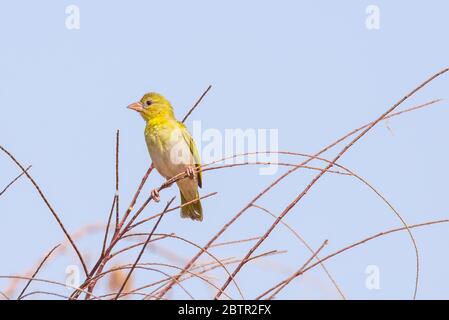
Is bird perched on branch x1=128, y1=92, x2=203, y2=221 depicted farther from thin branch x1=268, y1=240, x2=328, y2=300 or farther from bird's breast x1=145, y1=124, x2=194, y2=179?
thin branch x1=268, y1=240, x2=328, y2=300

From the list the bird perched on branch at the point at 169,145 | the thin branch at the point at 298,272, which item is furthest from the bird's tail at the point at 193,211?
the thin branch at the point at 298,272

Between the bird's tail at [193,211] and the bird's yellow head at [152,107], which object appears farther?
the bird's yellow head at [152,107]

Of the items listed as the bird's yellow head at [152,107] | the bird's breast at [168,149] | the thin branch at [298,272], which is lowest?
the thin branch at [298,272]

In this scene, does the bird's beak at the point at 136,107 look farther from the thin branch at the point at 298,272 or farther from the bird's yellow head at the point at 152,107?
the thin branch at the point at 298,272

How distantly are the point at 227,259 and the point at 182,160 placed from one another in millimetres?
3103

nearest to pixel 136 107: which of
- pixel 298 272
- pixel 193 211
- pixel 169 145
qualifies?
pixel 169 145

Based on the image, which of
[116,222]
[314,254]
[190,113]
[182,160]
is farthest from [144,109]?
[314,254]

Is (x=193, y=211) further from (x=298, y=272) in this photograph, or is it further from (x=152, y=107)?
(x=298, y=272)

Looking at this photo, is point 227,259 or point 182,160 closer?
point 227,259

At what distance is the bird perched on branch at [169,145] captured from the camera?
5.89 metres

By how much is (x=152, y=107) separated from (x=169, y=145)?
492 millimetres
